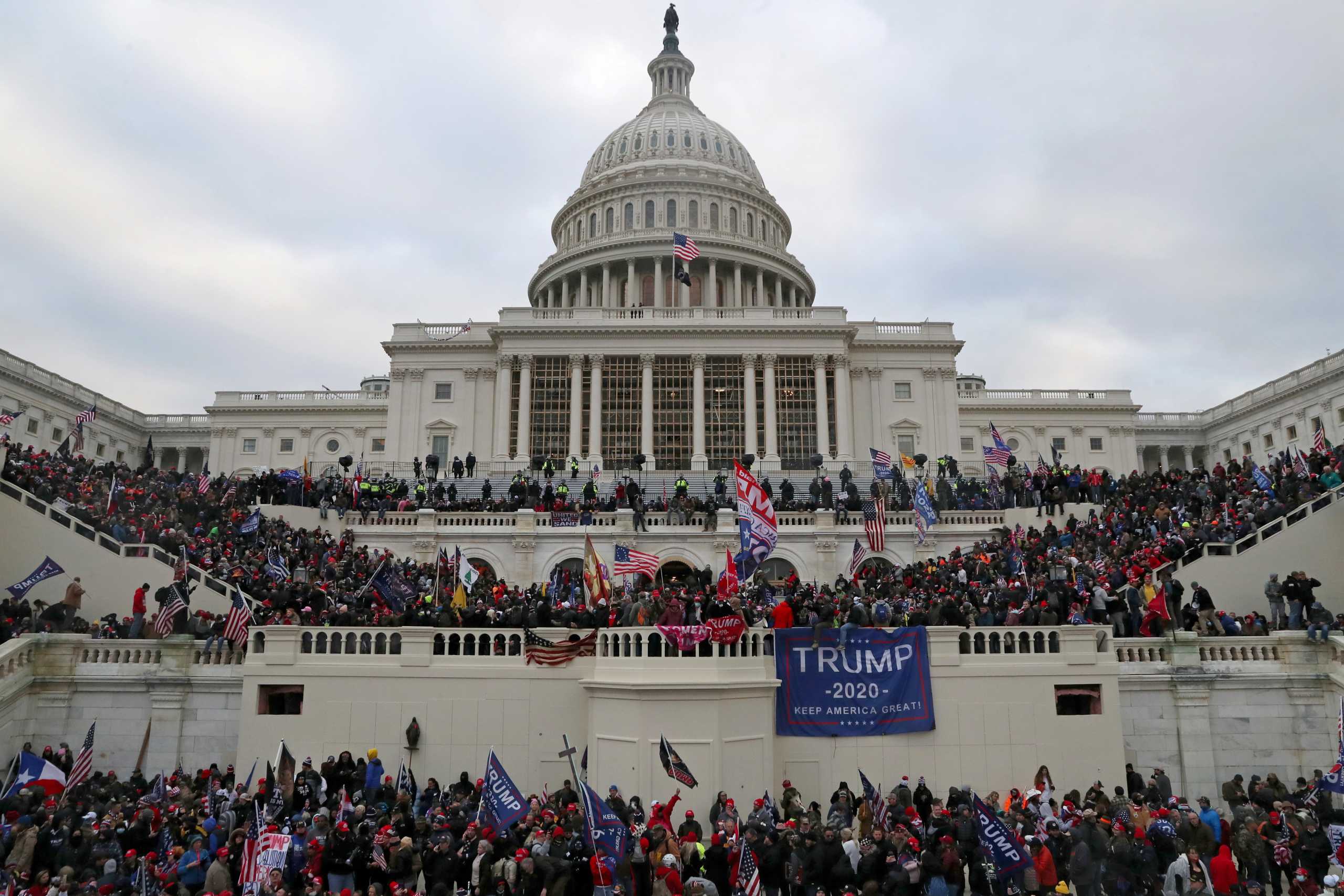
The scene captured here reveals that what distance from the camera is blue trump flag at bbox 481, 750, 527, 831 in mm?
14344

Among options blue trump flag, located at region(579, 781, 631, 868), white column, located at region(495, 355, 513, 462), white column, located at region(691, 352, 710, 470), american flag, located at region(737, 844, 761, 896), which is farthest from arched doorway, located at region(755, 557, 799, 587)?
white column, located at region(495, 355, 513, 462)

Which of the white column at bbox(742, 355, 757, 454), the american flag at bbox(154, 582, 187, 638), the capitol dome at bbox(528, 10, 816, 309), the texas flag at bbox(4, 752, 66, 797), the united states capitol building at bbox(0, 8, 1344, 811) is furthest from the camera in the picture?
the capitol dome at bbox(528, 10, 816, 309)

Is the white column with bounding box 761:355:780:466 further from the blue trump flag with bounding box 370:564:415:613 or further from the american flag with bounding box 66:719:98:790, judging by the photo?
the american flag with bounding box 66:719:98:790

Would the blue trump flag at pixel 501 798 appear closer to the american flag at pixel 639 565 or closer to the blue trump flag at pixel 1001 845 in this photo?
the blue trump flag at pixel 1001 845

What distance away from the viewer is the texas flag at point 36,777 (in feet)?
51.4

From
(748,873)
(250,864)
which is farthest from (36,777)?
(748,873)

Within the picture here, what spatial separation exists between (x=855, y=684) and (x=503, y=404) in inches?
1791

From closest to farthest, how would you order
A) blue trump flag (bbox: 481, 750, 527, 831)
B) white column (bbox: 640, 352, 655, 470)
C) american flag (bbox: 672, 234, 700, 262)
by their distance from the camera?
blue trump flag (bbox: 481, 750, 527, 831) → white column (bbox: 640, 352, 655, 470) → american flag (bbox: 672, 234, 700, 262)

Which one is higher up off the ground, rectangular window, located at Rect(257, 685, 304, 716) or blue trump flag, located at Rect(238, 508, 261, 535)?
blue trump flag, located at Rect(238, 508, 261, 535)

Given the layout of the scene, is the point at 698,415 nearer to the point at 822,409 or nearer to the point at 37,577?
the point at 822,409

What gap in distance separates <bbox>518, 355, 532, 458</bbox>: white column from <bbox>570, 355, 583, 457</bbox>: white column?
2.68 m

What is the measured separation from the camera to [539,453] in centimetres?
6128

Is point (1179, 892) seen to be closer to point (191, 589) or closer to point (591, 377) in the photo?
point (191, 589)

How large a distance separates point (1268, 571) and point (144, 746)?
97.2 ft
